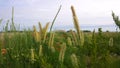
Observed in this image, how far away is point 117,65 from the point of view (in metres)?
2.20

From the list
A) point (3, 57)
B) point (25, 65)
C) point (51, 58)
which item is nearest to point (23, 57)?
point (25, 65)

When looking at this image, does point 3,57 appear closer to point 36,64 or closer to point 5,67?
point 5,67

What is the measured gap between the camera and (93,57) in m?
1.99

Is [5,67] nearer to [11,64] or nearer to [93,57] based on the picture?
[11,64]

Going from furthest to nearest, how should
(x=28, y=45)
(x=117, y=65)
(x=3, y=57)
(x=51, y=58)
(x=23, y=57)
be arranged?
1. (x=28, y=45)
2. (x=3, y=57)
3. (x=23, y=57)
4. (x=51, y=58)
5. (x=117, y=65)

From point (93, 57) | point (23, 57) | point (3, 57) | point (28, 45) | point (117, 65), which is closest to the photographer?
point (93, 57)

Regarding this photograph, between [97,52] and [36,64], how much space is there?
2.36 feet

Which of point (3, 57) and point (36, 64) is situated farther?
point (3, 57)

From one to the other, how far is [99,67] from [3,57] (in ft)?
5.71

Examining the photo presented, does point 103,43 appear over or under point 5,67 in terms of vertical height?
over

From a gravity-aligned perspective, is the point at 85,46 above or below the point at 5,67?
above

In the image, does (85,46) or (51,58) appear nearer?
(85,46)

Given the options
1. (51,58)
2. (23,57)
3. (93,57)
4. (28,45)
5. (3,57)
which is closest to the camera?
(93,57)

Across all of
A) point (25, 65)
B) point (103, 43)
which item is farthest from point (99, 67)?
point (25, 65)
